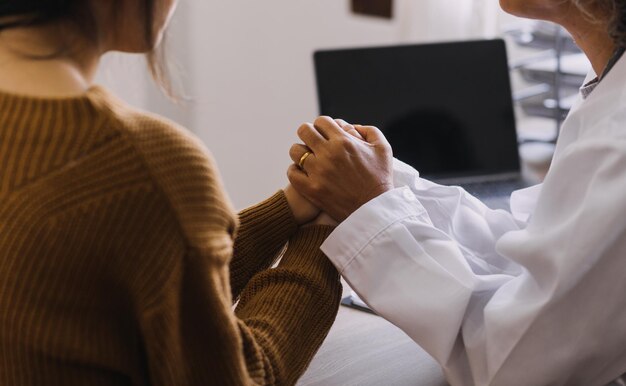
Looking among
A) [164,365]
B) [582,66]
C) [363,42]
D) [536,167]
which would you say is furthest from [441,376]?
[363,42]

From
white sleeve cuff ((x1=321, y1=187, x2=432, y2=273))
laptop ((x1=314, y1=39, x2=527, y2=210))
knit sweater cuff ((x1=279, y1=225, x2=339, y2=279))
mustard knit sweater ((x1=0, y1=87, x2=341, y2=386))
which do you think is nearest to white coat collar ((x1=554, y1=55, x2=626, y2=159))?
white sleeve cuff ((x1=321, y1=187, x2=432, y2=273))

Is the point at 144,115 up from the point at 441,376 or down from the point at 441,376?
up

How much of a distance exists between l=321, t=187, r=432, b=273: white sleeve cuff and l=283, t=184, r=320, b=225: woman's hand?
85 mm

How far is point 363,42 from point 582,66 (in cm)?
90

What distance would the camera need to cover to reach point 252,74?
3.11m

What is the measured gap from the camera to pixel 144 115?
0.71 m

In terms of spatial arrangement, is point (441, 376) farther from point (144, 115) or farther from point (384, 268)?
point (144, 115)

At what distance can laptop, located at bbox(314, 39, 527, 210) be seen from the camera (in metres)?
1.71

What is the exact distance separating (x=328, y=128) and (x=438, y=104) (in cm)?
66

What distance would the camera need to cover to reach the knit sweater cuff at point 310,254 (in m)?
0.95

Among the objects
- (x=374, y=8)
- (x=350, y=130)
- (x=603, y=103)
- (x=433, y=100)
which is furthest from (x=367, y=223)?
(x=374, y=8)

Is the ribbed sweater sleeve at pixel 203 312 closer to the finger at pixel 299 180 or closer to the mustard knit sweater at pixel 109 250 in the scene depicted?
the mustard knit sweater at pixel 109 250

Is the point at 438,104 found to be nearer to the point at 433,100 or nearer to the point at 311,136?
the point at 433,100

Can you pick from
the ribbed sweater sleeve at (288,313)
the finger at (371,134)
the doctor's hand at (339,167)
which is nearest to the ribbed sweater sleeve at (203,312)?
the ribbed sweater sleeve at (288,313)
